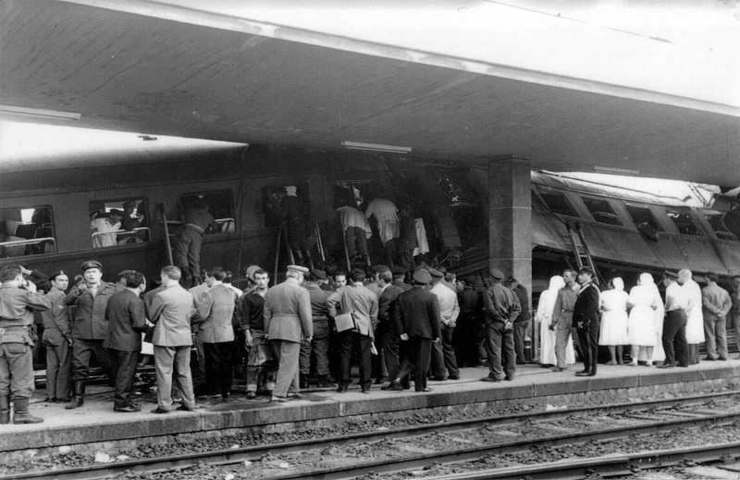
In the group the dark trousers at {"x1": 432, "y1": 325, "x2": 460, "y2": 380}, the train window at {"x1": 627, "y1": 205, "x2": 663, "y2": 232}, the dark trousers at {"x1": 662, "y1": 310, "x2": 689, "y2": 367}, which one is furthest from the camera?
the train window at {"x1": 627, "y1": 205, "x2": 663, "y2": 232}

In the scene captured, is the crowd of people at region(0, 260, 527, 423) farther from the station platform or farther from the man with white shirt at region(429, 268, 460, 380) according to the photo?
the station platform

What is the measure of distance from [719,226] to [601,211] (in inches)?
190

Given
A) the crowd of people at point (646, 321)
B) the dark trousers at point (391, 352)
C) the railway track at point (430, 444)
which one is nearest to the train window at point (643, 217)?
the crowd of people at point (646, 321)

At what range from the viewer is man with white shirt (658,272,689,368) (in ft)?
50.7

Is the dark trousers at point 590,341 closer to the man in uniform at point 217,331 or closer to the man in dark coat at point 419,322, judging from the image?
the man in dark coat at point 419,322

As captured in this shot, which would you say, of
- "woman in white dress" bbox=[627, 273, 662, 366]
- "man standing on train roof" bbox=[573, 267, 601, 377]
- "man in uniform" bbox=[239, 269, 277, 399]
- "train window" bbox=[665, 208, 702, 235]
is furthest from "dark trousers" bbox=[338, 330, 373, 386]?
"train window" bbox=[665, 208, 702, 235]

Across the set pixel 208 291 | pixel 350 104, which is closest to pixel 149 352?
pixel 208 291

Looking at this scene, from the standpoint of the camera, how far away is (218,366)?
1156 centimetres

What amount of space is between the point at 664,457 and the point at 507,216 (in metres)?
8.16

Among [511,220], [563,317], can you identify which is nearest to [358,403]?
[563,317]

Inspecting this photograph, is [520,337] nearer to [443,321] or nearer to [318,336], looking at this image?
[443,321]

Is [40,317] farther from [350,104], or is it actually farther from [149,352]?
[350,104]

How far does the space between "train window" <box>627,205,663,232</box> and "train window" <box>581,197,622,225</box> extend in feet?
2.39

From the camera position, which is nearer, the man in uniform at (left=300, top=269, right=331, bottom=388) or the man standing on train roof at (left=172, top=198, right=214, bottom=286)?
the man in uniform at (left=300, top=269, right=331, bottom=388)
